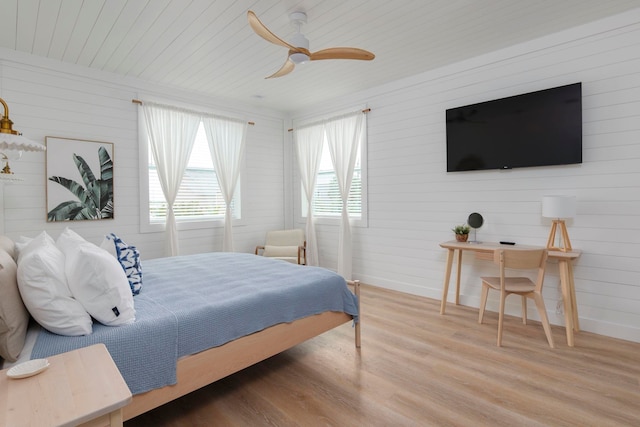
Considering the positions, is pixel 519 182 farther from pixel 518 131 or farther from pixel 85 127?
pixel 85 127

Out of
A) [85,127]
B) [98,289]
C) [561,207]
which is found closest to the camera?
[98,289]

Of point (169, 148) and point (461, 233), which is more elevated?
point (169, 148)

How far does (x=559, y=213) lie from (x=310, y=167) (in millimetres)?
3487

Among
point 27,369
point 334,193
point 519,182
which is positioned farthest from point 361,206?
point 27,369

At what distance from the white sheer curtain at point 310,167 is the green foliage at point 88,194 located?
2.76m

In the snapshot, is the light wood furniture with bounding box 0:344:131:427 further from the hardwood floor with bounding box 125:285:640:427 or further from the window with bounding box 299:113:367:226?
the window with bounding box 299:113:367:226

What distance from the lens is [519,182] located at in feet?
11.5

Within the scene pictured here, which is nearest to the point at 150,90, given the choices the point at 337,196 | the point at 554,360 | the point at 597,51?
the point at 337,196

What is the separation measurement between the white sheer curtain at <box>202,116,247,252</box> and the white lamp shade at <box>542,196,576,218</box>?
13.0 feet

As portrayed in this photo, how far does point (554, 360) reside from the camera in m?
2.62

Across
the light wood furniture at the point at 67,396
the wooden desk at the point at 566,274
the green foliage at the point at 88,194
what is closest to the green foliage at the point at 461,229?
the wooden desk at the point at 566,274

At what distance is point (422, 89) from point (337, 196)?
1.98 meters

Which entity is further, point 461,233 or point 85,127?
point 85,127

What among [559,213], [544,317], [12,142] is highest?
[12,142]
